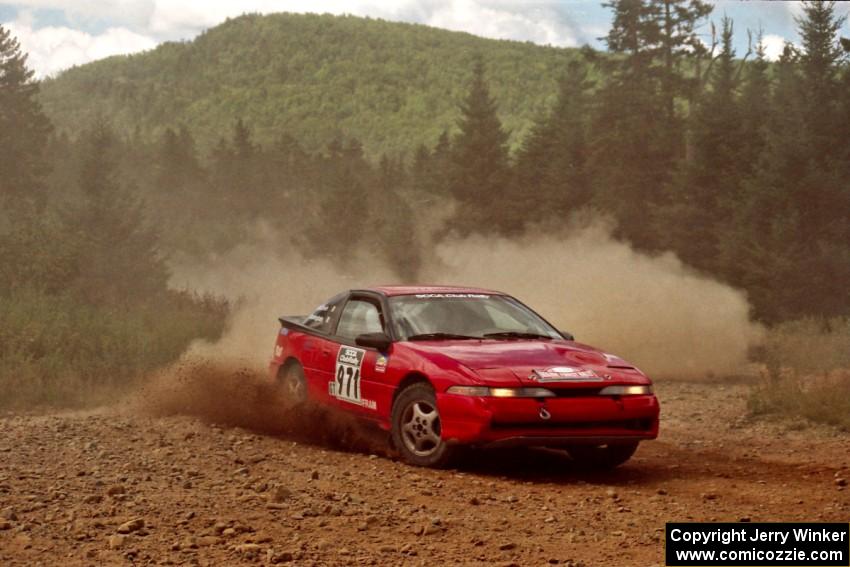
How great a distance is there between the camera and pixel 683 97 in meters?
45.8

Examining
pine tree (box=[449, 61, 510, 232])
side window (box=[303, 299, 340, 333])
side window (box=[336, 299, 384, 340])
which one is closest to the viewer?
side window (box=[336, 299, 384, 340])

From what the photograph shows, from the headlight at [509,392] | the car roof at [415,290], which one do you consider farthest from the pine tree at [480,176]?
the headlight at [509,392]

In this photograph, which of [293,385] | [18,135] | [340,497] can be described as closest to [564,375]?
[340,497]

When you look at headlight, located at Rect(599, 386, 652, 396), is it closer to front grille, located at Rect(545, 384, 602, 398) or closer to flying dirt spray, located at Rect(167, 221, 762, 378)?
front grille, located at Rect(545, 384, 602, 398)

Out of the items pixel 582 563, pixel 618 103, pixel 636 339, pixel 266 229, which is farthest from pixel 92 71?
pixel 582 563

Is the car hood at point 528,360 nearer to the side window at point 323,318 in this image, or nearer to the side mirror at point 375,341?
the side mirror at point 375,341

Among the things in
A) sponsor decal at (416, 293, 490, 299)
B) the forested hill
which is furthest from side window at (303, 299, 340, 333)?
the forested hill

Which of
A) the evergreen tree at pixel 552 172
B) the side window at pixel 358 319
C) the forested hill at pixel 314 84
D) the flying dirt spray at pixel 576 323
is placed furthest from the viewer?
the forested hill at pixel 314 84

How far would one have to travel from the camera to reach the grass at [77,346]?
44.3ft

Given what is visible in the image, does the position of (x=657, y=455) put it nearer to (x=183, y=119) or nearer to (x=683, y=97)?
(x=683, y=97)

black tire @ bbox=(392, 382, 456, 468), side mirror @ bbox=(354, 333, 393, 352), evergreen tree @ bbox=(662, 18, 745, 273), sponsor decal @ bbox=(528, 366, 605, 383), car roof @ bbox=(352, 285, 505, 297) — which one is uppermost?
evergreen tree @ bbox=(662, 18, 745, 273)

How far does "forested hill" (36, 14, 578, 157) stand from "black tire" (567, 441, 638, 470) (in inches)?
4777

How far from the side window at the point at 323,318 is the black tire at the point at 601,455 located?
265 centimetres

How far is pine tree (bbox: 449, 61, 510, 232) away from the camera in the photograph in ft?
148
